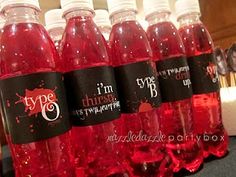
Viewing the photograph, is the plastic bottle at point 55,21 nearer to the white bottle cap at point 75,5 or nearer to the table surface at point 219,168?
the white bottle cap at point 75,5

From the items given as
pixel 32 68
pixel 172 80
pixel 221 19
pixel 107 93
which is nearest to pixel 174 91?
pixel 172 80

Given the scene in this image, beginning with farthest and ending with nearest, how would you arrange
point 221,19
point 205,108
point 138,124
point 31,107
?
point 221,19 < point 205,108 < point 138,124 < point 31,107

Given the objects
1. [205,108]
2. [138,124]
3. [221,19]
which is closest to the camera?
[138,124]

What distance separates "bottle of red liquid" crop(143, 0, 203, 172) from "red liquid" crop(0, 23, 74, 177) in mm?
193

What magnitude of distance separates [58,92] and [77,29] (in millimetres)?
112

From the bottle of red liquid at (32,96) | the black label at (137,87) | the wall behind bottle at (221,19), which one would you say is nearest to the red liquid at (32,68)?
the bottle of red liquid at (32,96)

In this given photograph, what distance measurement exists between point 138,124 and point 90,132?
9 cm

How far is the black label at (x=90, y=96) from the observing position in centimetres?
36

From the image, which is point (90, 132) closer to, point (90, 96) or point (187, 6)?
point (90, 96)

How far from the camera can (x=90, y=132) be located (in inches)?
15.0

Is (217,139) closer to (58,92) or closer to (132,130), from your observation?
(132,130)

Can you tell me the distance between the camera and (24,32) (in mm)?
347

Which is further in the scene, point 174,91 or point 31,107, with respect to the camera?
point 174,91

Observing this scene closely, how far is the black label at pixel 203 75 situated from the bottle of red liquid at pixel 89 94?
0.64 ft
